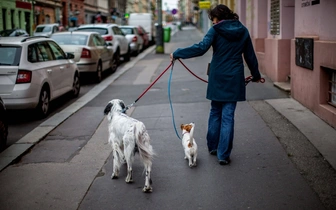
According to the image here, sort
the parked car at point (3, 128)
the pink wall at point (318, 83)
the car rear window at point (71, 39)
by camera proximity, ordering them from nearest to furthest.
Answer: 1. the parked car at point (3, 128)
2. the pink wall at point (318, 83)
3. the car rear window at point (71, 39)

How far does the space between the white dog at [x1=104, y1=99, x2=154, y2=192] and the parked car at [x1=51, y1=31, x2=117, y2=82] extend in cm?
876

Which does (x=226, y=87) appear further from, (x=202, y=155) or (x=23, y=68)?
(x=23, y=68)

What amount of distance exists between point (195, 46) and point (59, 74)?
5762mm

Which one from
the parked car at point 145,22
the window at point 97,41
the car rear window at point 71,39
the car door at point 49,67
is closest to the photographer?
the car door at point 49,67

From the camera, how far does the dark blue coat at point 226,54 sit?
6191 mm

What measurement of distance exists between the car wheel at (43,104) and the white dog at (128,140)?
13.9 feet

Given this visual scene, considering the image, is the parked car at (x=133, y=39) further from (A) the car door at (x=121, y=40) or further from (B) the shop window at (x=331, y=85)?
(B) the shop window at (x=331, y=85)

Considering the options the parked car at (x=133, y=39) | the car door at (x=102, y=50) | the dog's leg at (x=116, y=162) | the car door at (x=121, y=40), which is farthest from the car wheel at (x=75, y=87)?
the parked car at (x=133, y=39)

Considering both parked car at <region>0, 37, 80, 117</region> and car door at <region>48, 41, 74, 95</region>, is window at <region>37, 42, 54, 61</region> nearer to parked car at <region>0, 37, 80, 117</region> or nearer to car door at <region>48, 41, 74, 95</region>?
parked car at <region>0, 37, 80, 117</region>

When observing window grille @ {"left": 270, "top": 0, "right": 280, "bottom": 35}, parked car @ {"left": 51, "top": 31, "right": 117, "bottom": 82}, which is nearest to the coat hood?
window grille @ {"left": 270, "top": 0, "right": 280, "bottom": 35}

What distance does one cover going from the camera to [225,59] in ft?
20.6

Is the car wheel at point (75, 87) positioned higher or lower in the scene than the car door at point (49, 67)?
lower

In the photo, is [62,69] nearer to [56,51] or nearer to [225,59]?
[56,51]

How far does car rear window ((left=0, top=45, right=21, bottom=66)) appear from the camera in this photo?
31.5 ft
